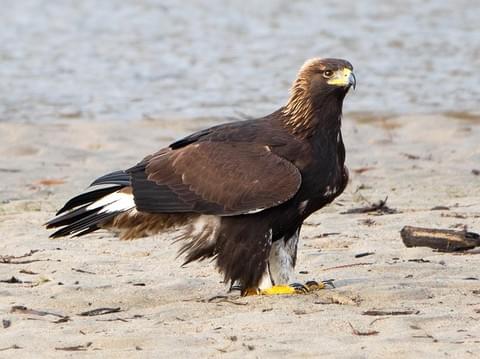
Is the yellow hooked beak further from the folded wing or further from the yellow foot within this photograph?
the yellow foot

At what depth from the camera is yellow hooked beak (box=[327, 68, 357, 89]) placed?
23.2 ft

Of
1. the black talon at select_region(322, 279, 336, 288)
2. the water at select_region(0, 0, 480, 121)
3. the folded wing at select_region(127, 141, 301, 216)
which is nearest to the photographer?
the folded wing at select_region(127, 141, 301, 216)

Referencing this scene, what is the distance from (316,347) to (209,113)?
972 cm

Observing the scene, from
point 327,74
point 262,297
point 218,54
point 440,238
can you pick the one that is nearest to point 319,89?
point 327,74

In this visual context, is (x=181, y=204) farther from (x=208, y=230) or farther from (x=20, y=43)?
(x=20, y=43)

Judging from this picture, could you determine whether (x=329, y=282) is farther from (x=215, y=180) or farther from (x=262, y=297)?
(x=215, y=180)

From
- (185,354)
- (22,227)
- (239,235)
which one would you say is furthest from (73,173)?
(185,354)

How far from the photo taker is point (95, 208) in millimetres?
7270

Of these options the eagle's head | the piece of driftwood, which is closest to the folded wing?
the eagle's head

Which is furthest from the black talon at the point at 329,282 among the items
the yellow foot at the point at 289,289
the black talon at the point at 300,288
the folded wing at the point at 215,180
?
the folded wing at the point at 215,180

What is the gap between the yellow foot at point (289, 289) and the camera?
277 inches

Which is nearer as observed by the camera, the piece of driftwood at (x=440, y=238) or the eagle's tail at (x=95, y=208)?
the eagle's tail at (x=95, y=208)

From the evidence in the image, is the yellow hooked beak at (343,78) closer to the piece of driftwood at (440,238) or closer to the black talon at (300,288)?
the black talon at (300,288)

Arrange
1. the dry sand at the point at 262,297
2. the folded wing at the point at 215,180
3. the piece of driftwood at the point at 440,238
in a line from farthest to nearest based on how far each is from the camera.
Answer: the piece of driftwood at the point at 440,238
the folded wing at the point at 215,180
the dry sand at the point at 262,297
